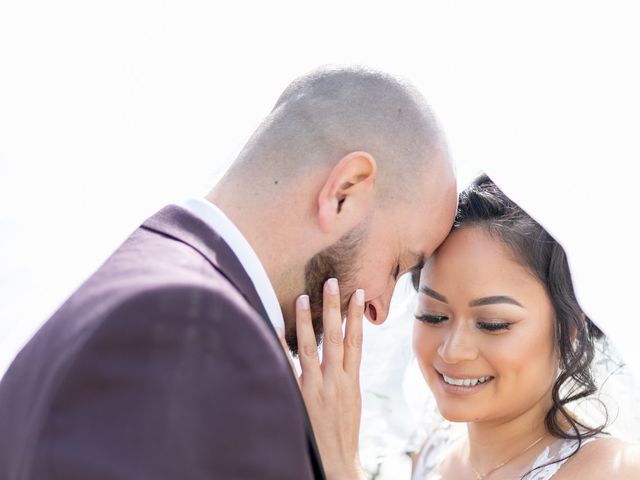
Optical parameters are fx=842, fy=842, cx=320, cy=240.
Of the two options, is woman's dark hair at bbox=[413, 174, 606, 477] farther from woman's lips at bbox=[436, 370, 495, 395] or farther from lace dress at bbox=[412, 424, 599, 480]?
woman's lips at bbox=[436, 370, 495, 395]

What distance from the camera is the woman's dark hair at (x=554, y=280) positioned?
9.32 ft

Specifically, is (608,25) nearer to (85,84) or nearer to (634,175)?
(634,175)

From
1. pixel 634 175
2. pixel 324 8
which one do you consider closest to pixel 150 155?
pixel 324 8

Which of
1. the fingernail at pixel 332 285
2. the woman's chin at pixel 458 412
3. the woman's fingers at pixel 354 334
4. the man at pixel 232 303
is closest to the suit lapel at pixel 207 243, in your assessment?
the man at pixel 232 303

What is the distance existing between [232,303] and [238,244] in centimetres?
32

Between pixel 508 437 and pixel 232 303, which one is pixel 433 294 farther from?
pixel 232 303

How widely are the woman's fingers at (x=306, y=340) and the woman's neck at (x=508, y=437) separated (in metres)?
1.03

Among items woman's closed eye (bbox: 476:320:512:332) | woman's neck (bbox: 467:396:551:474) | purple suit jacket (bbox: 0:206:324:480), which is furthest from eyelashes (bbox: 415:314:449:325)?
purple suit jacket (bbox: 0:206:324:480)

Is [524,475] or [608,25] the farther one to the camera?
[608,25]

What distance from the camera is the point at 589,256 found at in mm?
2584

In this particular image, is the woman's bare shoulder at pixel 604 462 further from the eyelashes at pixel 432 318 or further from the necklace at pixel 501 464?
the eyelashes at pixel 432 318

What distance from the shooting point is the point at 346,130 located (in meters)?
2.21

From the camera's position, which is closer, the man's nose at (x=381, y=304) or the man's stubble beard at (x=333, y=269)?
the man's stubble beard at (x=333, y=269)

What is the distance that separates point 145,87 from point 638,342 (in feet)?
5.77
